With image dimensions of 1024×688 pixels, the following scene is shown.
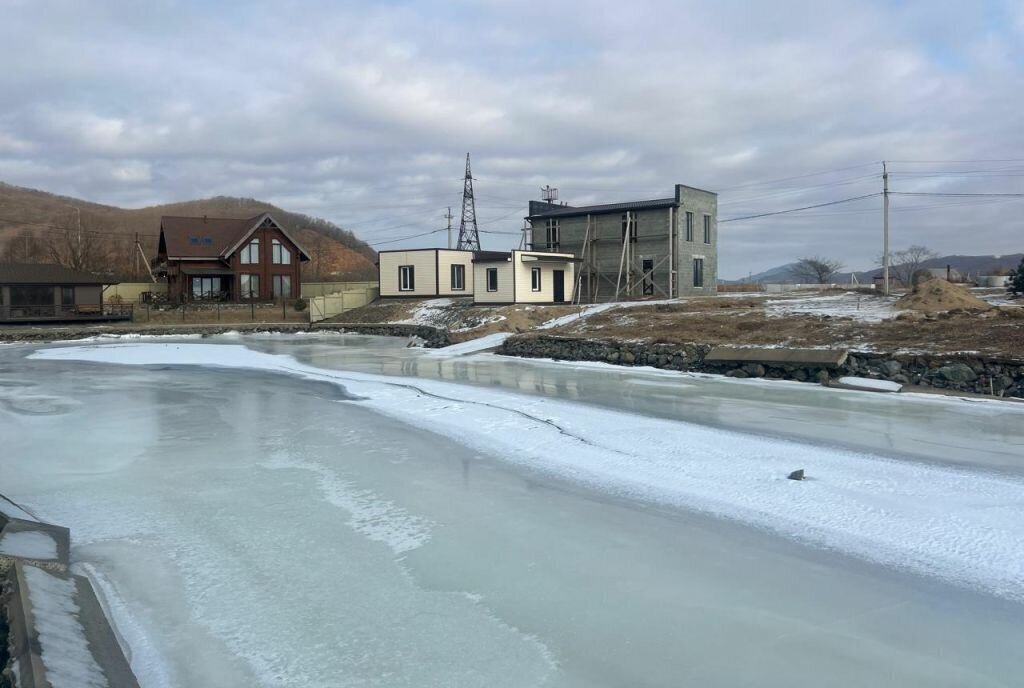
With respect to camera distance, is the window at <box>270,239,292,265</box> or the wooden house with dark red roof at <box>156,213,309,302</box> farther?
the window at <box>270,239,292,265</box>

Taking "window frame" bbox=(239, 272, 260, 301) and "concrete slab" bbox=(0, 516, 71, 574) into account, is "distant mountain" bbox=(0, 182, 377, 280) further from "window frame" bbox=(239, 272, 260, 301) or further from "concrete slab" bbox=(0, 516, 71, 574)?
"concrete slab" bbox=(0, 516, 71, 574)

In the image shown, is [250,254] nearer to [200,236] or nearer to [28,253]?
[200,236]

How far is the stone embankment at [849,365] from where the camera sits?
15.1 m

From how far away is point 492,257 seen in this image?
131 ft

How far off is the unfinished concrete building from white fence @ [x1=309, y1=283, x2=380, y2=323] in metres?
13.7

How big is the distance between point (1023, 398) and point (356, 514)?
518 inches

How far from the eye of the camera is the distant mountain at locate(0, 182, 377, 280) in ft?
374

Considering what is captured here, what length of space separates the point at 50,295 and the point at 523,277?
29566 mm

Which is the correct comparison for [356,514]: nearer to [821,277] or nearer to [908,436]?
[908,436]

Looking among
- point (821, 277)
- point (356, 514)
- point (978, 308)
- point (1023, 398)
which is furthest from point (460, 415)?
point (821, 277)

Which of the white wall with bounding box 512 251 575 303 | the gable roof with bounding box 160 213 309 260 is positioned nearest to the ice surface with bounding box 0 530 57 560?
the white wall with bounding box 512 251 575 303

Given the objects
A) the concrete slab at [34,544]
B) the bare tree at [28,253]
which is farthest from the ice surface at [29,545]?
the bare tree at [28,253]

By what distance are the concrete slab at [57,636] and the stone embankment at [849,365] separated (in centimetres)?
1563

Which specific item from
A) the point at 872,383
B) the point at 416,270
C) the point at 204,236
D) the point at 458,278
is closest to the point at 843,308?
the point at 872,383
